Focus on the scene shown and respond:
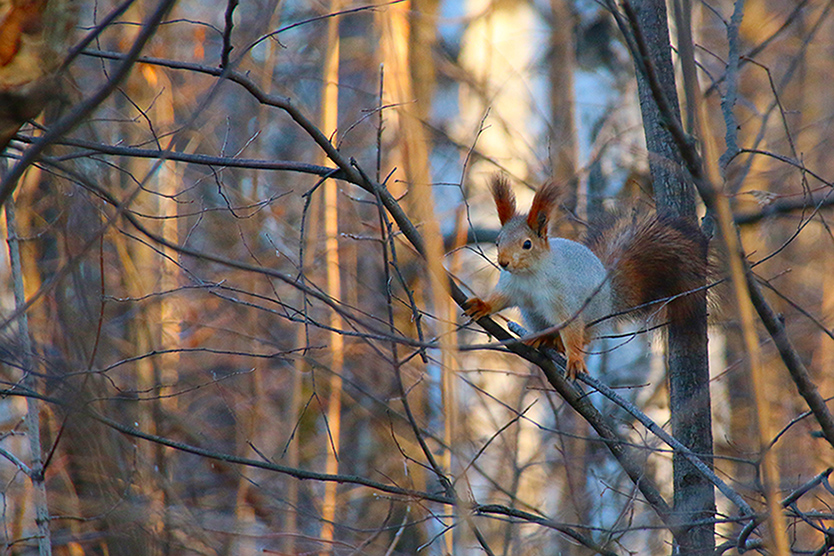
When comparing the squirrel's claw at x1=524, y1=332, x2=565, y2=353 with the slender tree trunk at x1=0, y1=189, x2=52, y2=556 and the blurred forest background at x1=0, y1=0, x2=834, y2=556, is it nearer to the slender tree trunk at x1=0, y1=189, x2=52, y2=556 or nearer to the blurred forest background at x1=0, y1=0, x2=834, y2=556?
the blurred forest background at x1=0, y1=0, x2=834, y2=556

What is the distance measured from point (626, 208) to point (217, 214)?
3.14 m

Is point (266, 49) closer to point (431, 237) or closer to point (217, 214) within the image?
point (217, 214)

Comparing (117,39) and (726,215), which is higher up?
(117,39)

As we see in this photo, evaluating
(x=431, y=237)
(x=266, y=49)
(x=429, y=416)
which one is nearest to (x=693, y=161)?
(x=431, y=237)

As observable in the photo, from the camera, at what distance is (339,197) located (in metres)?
4.64

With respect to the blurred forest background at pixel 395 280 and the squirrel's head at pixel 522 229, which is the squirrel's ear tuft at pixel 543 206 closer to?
the squirrel's head at pixel 522 229

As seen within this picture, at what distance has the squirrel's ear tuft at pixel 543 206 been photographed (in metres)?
1.89

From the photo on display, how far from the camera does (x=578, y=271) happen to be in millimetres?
2098

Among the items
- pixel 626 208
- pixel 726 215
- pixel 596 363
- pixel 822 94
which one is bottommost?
pixel 726 215

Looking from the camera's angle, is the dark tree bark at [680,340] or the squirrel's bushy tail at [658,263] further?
the squirrel's bushy tail at [658,263]

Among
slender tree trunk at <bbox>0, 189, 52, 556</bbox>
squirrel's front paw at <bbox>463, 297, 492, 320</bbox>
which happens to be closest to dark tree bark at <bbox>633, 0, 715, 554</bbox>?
squirrel's front paw at <bbox>463, 297, 492, 320</bbox>

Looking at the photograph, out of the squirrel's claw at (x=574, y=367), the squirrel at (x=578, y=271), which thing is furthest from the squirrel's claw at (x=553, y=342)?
the squirrel's claw at (x=574, y=367)

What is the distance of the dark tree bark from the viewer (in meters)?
1.89

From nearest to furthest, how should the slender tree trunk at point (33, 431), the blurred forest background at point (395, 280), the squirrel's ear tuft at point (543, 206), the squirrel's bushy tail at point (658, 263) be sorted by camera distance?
the slender tree trunk at point (33, 431) < the squirrel's ear tuft at point (543, 206) < the squirrel's bushy tail at point (658, 263) < the blurred forest background at point (395, 280)
